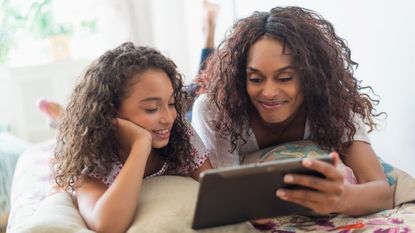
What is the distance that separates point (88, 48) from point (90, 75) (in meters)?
2.42

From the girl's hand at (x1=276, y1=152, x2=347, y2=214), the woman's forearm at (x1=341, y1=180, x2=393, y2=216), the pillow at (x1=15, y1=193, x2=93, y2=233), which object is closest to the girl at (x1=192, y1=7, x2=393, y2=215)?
the woman's forearm at (x1=341, y1=180, x2=393, y2=216)

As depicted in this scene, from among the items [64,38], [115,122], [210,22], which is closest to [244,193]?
[115,122]

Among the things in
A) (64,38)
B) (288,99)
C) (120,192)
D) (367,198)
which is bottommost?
(367,198)

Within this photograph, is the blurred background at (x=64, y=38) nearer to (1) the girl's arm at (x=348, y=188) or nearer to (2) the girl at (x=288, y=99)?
(2) the girl at (x=288, y=99)

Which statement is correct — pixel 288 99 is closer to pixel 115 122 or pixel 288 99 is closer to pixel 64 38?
pixel 115 122

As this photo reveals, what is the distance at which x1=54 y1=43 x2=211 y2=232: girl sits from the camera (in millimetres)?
977

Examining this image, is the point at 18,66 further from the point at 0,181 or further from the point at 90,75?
the point at 90,75

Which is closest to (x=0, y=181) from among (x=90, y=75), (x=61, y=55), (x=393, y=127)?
(x=90, y=75)

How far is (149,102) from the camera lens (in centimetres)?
102

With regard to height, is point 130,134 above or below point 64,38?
below

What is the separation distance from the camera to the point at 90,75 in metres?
1.07

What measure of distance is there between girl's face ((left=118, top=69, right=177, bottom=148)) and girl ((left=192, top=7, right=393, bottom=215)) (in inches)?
9.0

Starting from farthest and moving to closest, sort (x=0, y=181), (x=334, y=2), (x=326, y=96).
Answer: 1. (x=0, y=181)
2. (x=334, y=2)
3. (x=326, y=96)

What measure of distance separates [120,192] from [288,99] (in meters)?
0.48
